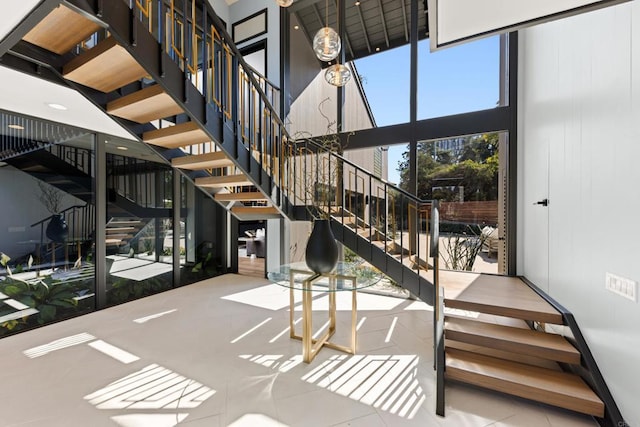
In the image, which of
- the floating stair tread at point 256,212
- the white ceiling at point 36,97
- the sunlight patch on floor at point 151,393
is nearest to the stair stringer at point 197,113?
the floating stair tread at point 256,212

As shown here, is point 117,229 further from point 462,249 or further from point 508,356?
point 462,249

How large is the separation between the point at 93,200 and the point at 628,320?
527 centimetres

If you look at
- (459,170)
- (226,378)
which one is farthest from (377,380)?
(459,170)

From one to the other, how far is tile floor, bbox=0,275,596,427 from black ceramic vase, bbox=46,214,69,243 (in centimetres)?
103

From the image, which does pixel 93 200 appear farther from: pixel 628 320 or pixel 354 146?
pixel 628 320

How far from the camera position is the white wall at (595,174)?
1.55m

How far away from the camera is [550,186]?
2596mm

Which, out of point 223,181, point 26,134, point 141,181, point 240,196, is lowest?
point 240,196

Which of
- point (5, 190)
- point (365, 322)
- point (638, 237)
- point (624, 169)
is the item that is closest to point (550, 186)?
point (624, 169)

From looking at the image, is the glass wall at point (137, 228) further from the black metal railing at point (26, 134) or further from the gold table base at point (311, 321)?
the gold table base at point (311, 321)

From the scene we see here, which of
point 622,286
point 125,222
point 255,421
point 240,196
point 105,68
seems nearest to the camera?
point 622,286

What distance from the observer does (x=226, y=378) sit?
2.20 meters

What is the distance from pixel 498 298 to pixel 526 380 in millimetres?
792

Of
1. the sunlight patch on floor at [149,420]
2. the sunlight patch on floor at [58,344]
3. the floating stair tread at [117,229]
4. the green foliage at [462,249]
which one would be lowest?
the sunlight patch on floor at [149,420]
